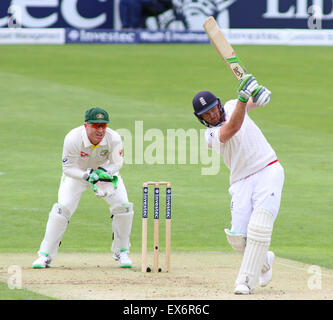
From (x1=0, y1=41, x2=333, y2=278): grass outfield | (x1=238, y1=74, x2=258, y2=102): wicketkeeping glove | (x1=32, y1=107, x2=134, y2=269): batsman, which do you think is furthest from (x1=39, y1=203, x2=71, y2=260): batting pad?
(x1=238, y1=74, x2=258, y2=102): wicketkeeping glove

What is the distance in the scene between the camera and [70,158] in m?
8.62

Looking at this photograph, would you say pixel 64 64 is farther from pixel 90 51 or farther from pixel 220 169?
pixel 220 169

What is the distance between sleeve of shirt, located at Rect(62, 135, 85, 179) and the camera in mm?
8594

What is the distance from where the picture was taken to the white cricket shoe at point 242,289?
23.9 ft

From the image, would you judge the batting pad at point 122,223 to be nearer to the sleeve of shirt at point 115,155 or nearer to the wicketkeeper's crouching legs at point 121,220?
the wicketkeeper's crouching legs at point 121,220

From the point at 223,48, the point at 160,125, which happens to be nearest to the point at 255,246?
the point at 223,48

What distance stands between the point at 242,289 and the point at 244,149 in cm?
111

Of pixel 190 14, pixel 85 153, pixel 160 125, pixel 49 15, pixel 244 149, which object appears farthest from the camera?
pixel 190 14

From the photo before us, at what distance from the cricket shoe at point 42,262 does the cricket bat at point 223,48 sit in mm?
2488

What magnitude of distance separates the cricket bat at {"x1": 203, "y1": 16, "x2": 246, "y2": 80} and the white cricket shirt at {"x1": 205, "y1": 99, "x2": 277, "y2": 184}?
0.36m

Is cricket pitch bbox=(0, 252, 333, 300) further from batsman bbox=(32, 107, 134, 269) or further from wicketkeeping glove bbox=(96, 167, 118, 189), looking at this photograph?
wicketkeeping glove bbox=(96, 167, 118, 189)

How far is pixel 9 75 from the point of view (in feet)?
74.9

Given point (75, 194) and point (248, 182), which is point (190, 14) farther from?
point (248, 182)

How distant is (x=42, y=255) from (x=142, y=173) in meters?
5.67
